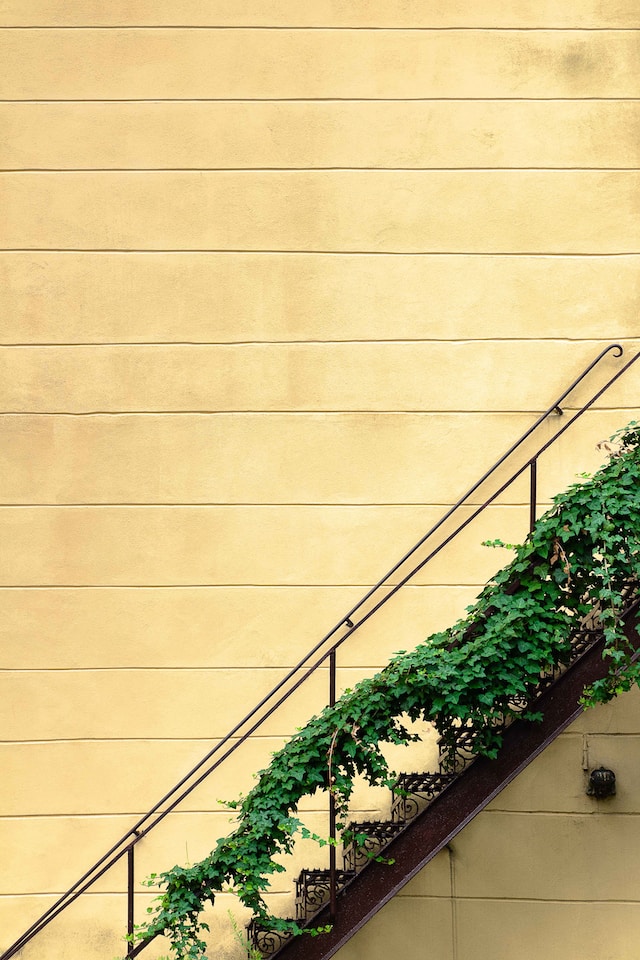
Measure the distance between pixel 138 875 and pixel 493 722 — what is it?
2519 mm

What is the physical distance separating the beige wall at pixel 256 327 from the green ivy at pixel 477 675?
1.03m

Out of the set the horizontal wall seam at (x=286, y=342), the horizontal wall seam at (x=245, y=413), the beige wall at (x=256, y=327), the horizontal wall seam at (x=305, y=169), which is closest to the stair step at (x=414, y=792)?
the beige wall at (x=256, y=327)

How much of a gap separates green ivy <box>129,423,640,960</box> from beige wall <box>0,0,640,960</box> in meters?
1.03

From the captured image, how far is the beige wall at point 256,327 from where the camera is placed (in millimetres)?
6484

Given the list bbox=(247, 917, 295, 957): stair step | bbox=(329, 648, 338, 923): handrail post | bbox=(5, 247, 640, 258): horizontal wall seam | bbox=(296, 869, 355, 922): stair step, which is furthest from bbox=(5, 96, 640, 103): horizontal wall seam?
bbox=(247, 917, 295, 957): stair step

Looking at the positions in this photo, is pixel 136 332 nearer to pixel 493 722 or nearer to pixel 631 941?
pixel 493 722

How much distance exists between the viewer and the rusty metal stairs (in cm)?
559

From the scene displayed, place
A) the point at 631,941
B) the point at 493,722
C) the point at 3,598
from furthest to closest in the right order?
the point at 3,598 → the point at 631,941 → the point at 493,722

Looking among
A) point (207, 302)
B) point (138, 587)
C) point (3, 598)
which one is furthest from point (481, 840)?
point (207, 302)

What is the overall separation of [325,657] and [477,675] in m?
1.18

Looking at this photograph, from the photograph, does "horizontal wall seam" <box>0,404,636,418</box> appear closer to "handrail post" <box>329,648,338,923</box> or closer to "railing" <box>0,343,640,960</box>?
"railing" <box>0,343,640,960</box>

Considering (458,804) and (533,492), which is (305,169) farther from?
(458,804)

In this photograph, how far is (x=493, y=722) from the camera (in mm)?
5754

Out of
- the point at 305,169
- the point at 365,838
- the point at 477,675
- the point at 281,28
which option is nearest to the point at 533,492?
the point at 477,675
